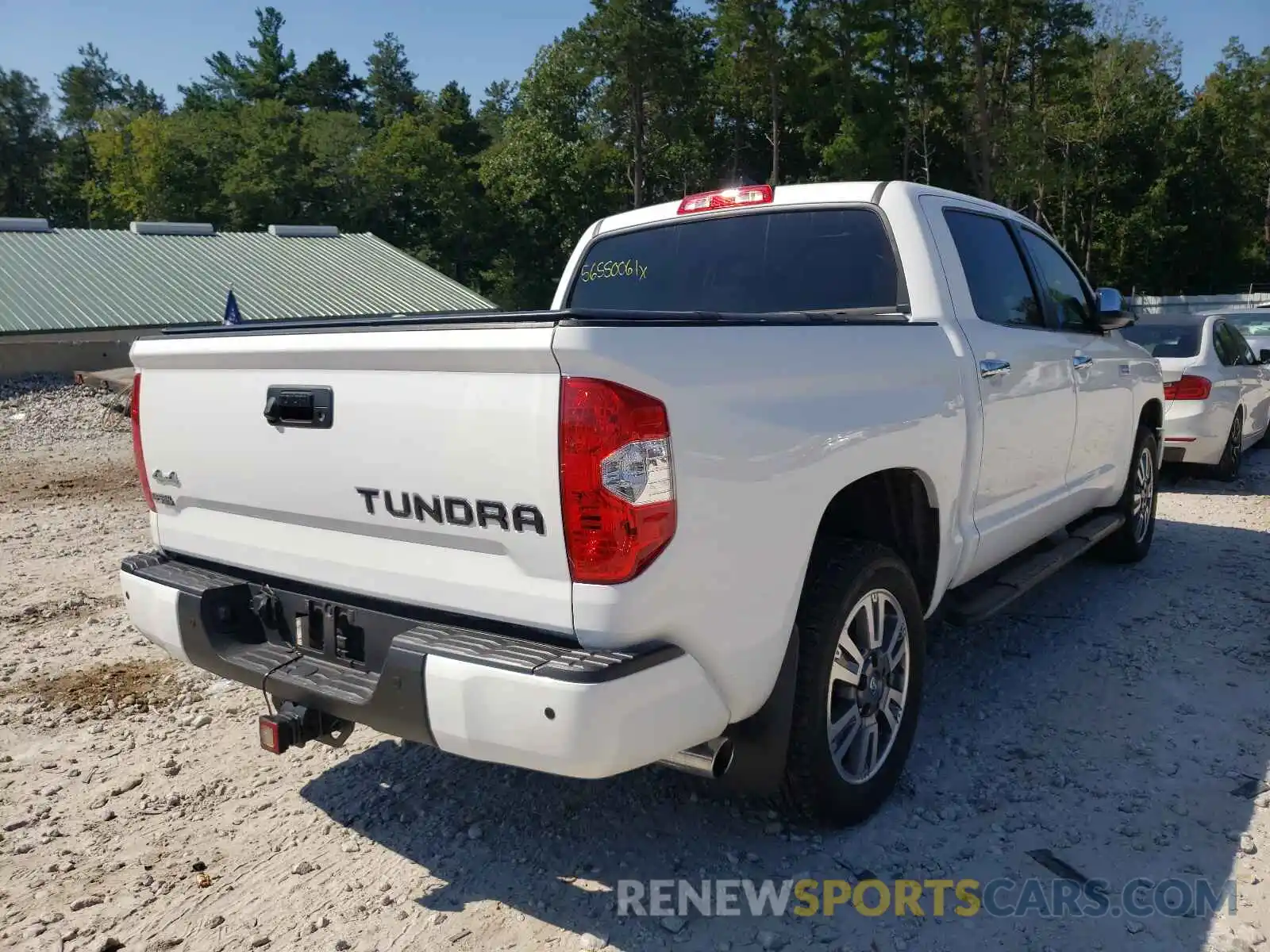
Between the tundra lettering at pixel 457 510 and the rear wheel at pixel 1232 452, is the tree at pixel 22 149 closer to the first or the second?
the rear wheel at pixel 1232 452

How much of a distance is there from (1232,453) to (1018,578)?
239 inches

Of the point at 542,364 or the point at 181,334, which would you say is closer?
the point at 542,364

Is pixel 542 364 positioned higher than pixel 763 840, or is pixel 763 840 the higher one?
pixel 542 364

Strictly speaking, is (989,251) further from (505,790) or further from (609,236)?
(505,790)

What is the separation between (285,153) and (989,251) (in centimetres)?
5679

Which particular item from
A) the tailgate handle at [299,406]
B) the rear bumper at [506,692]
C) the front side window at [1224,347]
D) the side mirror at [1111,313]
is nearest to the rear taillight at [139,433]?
the tailgate handle at [299,406]

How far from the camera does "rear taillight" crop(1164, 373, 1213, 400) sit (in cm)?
831

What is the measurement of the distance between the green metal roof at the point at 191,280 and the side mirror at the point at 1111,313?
57.0 ft

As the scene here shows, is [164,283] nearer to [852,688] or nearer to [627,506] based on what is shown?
[852,688]

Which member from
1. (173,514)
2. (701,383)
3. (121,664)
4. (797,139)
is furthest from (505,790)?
(797,139)

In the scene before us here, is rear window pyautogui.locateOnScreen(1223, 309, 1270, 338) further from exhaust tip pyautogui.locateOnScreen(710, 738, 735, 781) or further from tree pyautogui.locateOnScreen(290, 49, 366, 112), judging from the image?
tree pyautogui.locateOnScreen(290, 49, 366, 112)

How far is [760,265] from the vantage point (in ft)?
13.0

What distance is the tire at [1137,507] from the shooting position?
228 inches

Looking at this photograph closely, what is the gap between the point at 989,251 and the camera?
4.22 m
